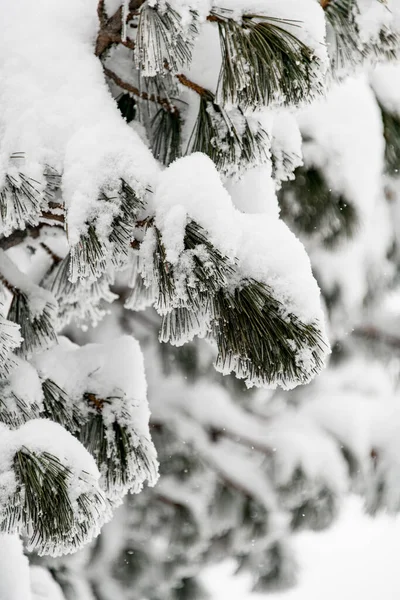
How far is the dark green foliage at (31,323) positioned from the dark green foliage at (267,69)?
704 mm

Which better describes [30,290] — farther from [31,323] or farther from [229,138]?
[229,138]

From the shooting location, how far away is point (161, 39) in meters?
0.97

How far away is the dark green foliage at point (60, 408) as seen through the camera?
133 cm

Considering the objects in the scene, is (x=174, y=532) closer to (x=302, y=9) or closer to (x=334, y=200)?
(x=334, y=200)

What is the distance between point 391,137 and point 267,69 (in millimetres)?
1469

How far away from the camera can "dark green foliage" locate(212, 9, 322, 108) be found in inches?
38.4

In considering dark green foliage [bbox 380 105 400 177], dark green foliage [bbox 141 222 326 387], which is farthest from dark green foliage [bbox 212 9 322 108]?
dark green foliage [bbox 380 105 400 177]

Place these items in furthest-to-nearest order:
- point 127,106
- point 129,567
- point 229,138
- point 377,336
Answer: point 129,567 < point 377,336 < point 127,106 < point 229,138

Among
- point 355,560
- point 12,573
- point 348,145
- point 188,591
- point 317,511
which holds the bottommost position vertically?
point 355,560

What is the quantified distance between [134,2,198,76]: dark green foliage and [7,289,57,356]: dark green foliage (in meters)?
0.67

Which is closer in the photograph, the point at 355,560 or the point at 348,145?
the point at 348,145

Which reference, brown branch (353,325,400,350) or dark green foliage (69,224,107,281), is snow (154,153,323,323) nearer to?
dark green foliage (69,224,107,281)

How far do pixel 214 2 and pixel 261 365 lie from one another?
2.00 feet

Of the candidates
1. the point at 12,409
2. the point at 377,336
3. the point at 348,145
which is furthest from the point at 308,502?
the point at 12,409
